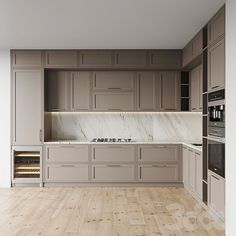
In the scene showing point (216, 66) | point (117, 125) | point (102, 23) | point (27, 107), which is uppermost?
point (102, 23)

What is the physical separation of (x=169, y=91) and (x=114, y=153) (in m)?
1.54

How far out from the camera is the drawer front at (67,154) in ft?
20.0

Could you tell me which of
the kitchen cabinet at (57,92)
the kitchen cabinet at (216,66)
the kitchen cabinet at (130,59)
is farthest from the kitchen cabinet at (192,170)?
the kitchen cabinet at (57,92)

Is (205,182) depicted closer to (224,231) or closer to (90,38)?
(224,231)

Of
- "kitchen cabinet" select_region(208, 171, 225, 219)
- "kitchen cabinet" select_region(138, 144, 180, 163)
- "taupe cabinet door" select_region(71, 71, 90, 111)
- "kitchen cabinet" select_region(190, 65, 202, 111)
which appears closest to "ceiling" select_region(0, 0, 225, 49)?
"kitchen cabinet" select_region(190, 65, 202, 111)

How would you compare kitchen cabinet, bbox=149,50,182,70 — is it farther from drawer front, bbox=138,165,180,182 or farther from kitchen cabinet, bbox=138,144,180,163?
drawer front, bbox=138,165,180,182

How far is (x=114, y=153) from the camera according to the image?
20.0ft

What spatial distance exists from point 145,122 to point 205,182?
2.33 metres

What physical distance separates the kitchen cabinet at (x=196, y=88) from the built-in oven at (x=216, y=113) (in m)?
1.13

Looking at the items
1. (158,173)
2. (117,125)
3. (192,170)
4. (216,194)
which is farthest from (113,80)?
(216,194)

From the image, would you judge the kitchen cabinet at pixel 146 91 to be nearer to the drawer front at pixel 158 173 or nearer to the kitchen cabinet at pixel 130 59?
the kitchen cabinet at pixel 130 59

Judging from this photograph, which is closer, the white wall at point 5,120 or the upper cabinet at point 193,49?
the upper cabinet at point 193,49

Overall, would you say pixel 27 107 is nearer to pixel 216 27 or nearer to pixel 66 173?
pixel 66 173

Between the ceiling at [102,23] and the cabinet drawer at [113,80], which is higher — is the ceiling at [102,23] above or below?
above
